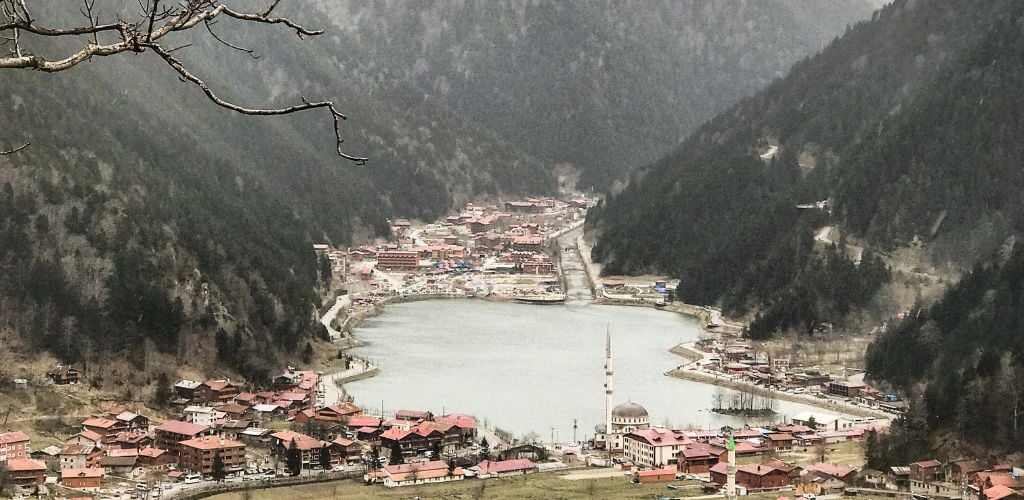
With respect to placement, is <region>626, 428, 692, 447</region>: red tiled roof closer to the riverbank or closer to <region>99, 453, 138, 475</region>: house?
the riverbank

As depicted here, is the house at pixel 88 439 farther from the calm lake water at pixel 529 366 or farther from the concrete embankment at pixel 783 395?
the concrete embankment at pixel 783 395

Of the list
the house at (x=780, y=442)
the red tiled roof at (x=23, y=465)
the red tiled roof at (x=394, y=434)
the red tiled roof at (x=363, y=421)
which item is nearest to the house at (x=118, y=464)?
the red tiled roof at (x=23, y=465)

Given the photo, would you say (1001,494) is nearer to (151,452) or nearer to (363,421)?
(363,421)

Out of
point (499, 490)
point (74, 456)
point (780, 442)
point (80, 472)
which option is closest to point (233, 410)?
point (74, 456)

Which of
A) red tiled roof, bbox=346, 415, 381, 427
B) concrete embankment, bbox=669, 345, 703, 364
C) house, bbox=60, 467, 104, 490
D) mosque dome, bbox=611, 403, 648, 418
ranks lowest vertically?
house, bbox=60, 467, 104, 490

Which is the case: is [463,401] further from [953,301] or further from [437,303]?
[437,303]

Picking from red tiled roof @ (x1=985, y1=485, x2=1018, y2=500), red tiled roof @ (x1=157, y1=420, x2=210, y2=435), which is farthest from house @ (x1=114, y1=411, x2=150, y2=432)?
red tiled roof @ (x1=985, y1=485, x2=1018, y2=500)

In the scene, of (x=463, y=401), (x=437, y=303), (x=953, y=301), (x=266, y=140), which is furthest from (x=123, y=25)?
(x=266, y=140)
